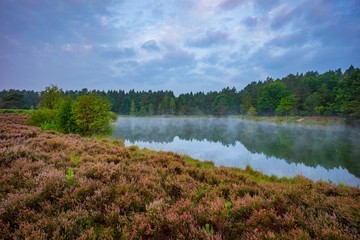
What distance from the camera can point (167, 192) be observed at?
19.5 ft

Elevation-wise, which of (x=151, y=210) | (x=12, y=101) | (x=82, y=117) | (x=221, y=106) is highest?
(x=12, y=101)

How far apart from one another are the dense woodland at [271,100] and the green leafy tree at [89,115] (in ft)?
16.1

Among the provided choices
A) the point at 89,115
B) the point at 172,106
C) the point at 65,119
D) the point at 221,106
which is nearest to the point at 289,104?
the point at 221,106

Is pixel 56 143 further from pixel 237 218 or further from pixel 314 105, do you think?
pixel 314 105

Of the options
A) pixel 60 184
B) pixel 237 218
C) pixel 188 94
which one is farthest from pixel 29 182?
pixel 188 94

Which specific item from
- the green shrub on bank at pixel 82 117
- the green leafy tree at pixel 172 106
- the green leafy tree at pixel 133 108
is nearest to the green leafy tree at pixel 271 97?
the green leafy tree at pixel 172 106

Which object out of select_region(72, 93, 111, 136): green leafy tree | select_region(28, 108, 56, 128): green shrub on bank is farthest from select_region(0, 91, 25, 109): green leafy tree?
select_region(72, 93, 111, 136): green leafy tree

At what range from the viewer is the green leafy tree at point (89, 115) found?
75.5ft

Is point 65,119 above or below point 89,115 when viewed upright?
below

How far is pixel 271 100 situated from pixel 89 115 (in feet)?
284

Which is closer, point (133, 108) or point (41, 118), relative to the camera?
point (41, 118)

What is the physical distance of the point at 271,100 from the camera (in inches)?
3610

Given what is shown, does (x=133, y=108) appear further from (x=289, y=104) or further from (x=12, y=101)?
(x=289, y=104)

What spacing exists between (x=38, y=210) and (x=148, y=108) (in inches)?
5444
